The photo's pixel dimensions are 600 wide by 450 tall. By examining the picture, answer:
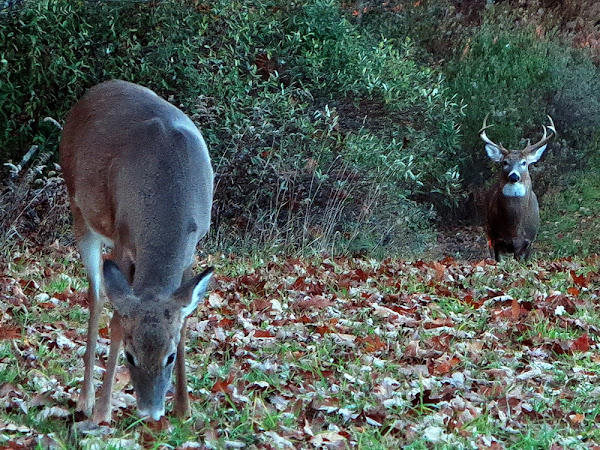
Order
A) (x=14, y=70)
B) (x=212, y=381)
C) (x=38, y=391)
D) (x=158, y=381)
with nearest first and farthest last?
(x=158, y=381), (x=38, y=391), (x=212, y=381), (x=14, y=70)

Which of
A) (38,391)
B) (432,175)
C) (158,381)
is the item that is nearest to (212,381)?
(38,391)

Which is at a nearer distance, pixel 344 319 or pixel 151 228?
pixel 151 228

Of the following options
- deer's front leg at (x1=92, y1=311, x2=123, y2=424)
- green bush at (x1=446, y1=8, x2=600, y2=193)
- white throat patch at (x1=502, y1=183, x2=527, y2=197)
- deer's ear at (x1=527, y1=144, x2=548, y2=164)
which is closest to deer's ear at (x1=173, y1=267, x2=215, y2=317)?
deer's front leg at (x1=92, y1=311, x2=123, y2=424)

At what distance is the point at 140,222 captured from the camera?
14.8 ft

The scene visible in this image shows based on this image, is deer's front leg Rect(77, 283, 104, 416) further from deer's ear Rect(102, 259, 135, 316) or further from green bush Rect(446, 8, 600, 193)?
green bush Rect(446, 8, 600, 193)

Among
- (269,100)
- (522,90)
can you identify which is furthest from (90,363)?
(522,90)

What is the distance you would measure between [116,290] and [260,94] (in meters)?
7.46

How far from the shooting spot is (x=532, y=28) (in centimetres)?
1897

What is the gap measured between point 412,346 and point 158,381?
2.23m

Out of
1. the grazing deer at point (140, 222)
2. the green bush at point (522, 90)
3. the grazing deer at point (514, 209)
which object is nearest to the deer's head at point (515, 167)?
the grazing deer at point (514, 209)

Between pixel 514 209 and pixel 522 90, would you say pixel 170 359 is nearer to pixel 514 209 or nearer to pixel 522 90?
pixel 514 209

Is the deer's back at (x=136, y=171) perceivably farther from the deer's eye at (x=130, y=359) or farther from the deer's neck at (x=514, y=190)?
the deer's neck at (x=514, y=190)

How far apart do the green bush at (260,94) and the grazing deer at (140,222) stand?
5.19 metres

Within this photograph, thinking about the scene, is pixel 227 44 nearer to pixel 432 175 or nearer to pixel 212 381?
pixel 432 175
